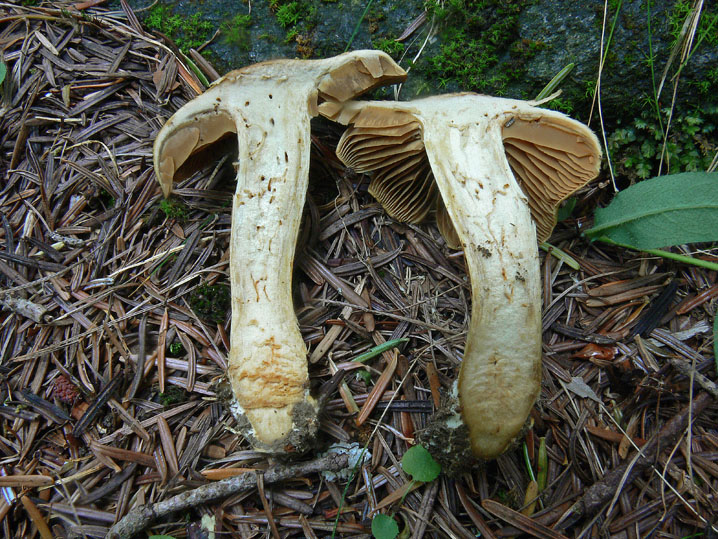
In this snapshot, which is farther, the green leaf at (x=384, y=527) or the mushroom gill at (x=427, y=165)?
the mushroom gill at (x=427, y=165)

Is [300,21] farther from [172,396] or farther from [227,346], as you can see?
[172,396]

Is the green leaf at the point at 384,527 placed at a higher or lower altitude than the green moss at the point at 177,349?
lower

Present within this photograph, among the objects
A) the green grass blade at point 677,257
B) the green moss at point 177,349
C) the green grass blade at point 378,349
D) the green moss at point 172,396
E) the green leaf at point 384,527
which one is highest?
the green grass blade at point 677,257

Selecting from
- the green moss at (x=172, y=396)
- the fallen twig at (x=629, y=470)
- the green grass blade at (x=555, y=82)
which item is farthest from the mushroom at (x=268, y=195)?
the fallen twig at (x=629, y=470)

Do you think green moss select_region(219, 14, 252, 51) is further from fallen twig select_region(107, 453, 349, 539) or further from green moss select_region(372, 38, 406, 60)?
fallen twig select_region(107, 453, 349, 539)

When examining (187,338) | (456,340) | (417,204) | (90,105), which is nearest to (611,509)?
(456,340)

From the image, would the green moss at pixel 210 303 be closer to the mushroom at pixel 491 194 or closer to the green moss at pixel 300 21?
the mushroom at pixel 491 194

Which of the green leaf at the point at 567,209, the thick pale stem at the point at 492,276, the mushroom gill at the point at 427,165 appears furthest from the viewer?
the green leaf at the point at 567,209
